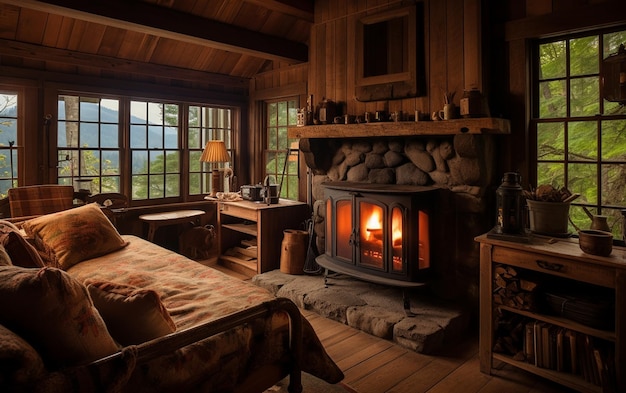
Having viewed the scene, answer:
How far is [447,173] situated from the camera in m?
3.29

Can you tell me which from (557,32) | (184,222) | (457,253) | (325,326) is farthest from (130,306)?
(184,222)

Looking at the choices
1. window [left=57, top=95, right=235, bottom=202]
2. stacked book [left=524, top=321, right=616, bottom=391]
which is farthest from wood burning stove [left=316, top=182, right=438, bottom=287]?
window [left=57, top=95, right=235, bottom=202]

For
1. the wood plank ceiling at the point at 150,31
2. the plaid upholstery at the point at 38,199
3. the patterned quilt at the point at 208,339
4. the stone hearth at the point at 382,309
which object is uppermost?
the wood plank ceiling at the point at 150,31

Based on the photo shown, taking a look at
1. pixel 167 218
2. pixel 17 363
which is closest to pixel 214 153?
pixel 167 218

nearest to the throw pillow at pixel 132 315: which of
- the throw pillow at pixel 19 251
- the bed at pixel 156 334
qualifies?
the bed at pixel 156 334

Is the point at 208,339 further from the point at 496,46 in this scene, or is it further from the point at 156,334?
the point at 496,46

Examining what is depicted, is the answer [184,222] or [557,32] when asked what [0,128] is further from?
[557,32]

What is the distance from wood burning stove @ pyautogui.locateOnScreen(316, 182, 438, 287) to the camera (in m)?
3.12

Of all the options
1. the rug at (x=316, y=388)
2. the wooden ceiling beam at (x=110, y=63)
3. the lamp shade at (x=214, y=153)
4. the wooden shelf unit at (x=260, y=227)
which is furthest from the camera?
the lamp shade at (x=214, y=153)

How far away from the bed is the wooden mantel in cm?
187

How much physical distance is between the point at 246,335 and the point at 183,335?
41 cm

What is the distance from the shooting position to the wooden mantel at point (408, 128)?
285 cm

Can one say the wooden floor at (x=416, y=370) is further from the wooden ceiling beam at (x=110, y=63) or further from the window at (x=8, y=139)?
the wooden ceiling beam at (x=110, y=63)

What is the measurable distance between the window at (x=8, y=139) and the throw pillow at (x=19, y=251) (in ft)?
9.19
